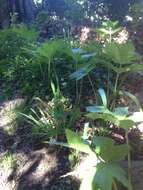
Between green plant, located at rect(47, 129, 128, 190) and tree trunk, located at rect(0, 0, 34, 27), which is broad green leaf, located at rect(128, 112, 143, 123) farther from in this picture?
tree trunk, located at rect(0, 0, 34, 27)

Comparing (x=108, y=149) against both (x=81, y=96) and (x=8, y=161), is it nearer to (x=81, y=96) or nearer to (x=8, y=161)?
(x=8, y=161)

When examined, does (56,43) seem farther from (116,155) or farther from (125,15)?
(125,15)

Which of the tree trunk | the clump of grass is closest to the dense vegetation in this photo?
the clump of grass

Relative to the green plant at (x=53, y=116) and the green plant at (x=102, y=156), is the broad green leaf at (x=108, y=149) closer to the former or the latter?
the green plant at (x=102, y=156)

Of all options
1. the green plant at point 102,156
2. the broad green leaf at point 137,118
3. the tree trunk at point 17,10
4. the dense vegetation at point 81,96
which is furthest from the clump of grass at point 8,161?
the tree trunk at point 17,10

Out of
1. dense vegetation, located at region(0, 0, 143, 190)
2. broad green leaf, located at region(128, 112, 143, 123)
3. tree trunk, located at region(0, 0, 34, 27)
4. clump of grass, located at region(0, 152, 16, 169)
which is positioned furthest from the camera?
tree trunk, located at region(0, 0, 34, 27)

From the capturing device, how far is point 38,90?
15.3ft

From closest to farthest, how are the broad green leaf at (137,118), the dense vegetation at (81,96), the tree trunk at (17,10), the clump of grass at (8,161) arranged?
the broad green leaf at (137,118) < the dense vegetation at (81,96) < the clump of grass at (8,161) < the tree trunk at (17,10)

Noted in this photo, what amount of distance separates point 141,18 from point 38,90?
4316 mm

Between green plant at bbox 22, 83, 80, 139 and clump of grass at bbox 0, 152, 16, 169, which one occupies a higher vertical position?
green plant at bbox 22, 83, 80, 139

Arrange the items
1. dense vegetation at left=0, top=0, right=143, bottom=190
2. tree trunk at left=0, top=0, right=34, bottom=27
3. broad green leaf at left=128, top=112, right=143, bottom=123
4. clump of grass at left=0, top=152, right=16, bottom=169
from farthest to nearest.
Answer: tree trunk at left=0, top=0, right=34, bottom=27 → clump of grass at left=0, top=152, right=16, bottom=169 → dense vegetation at left=0, top=0, right=143, bottom=190 → broad green leaf at left=128, top=112, right=143, bottom=123

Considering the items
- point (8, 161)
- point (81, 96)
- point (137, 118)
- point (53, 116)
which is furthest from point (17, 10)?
point (137, 118)

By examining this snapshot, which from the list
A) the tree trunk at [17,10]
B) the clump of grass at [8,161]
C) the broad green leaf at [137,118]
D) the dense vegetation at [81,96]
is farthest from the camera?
the tree trunk at [17,10]

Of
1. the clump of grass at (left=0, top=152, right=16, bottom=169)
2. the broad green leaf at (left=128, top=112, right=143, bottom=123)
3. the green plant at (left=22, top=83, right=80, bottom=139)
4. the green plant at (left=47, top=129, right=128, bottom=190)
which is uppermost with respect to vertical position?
the broad green leaf at (left=128, top=112, right=143, bottom=123)
